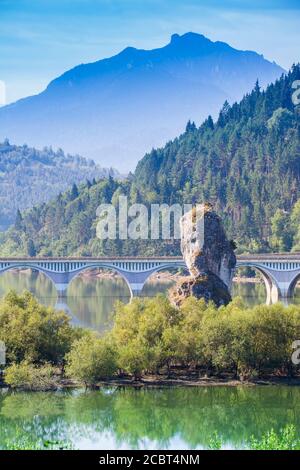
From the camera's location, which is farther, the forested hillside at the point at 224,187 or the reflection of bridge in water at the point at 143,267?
the forested hillside at the point at 224,187

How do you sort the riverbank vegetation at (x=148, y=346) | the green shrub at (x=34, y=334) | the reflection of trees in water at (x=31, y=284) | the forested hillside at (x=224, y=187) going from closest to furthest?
the riverbank vegetation at (x=148, y=346) → the green shrub at (x=34, y=334) → the reflection of trees in water at (x=31, y=284) → the forested hillside at (x=224, y=187)

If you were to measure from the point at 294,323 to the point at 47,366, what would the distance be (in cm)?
858

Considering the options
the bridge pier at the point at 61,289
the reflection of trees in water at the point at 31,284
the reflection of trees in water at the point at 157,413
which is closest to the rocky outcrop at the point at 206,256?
the reflection of trees in water at the point at 157,413

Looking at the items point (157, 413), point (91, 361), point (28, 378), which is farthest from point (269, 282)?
point (157, 413)

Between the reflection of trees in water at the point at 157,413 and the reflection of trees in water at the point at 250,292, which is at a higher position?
the reflection of trees in water at the point at 250,292

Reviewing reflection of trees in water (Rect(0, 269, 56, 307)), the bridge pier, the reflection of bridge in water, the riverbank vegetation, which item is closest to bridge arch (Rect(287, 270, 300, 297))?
the reflection of bridge in water

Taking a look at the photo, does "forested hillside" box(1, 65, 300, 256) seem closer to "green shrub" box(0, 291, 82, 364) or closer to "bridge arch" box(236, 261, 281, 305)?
"bridge arch" box(236, 261, 281, 305)

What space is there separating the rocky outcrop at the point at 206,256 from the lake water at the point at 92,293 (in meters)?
5.63

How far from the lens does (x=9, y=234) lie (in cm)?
11862

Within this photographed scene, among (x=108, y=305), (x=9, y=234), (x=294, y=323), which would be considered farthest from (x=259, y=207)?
(x=294, y=323)

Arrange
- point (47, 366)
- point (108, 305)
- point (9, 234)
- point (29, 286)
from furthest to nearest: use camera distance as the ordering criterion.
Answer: point (9, 234), point (29, 286), point (108, 305), point (47, 366)

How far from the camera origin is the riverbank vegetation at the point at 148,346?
119 feet

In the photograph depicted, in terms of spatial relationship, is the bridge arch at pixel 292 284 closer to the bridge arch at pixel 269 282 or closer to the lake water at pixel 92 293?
the lake water at pixel 92 293
